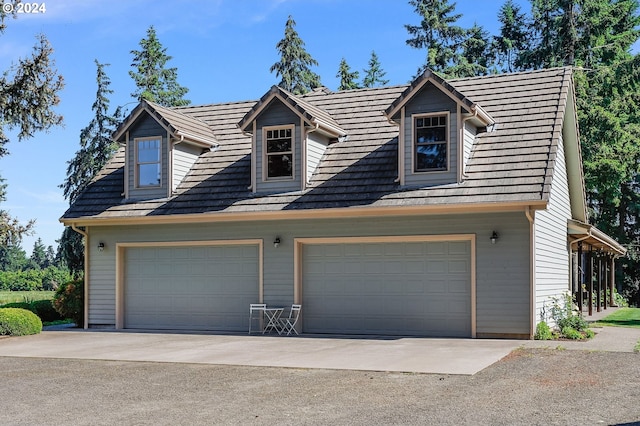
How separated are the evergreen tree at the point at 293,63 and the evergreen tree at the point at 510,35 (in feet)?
34.4

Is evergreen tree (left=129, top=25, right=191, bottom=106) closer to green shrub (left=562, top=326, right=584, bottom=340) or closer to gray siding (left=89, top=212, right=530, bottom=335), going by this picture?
gray siding (left=89, top=212, right=530, bottom=335)

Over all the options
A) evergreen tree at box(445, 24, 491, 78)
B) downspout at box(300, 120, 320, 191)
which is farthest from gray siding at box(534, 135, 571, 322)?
evergreen tree at box(445, 24, 491, 78)

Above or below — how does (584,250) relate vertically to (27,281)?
above

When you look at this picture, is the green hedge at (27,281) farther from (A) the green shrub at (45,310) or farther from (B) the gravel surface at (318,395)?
(B) the gravel surface at (318,395)

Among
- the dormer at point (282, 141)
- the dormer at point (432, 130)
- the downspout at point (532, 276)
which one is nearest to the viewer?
the downspout at point (532, 276)

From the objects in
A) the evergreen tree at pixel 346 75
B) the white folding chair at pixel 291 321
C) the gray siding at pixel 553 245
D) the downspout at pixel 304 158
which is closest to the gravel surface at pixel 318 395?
the gray siding at pixel 553 245

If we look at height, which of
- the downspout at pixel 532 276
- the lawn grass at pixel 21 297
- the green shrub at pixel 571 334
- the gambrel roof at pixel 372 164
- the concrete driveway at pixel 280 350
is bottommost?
the lawn grass at pixel 21 297

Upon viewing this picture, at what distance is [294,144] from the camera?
19.6 metres

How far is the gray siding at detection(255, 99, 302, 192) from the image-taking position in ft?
64.2

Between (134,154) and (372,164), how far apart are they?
6543mm

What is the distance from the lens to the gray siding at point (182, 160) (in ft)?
69.3

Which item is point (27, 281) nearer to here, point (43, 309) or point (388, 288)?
point (43, 309)

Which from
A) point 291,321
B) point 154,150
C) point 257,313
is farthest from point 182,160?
point 291,321

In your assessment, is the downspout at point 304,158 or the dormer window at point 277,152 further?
the dormer window at point 277,152
